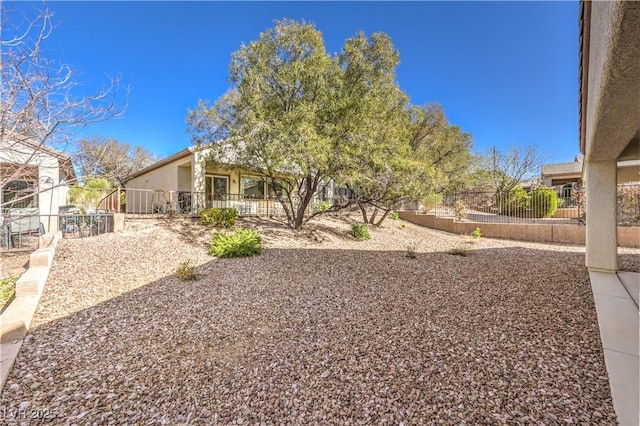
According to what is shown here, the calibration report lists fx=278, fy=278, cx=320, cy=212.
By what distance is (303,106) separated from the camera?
24.8ft

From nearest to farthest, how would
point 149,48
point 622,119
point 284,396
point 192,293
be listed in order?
point 284,396 → point 622,119 → point 192,293 → point 149,48

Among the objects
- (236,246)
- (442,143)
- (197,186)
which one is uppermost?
(442,143)

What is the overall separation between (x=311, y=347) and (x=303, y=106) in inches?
246

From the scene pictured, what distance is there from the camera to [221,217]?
390 inches

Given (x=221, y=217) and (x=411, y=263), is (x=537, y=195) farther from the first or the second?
(x=221, y=217)

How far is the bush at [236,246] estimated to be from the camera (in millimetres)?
7012

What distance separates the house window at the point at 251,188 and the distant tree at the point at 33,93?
482 inches

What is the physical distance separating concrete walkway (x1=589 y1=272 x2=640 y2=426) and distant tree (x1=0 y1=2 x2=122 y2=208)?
18.6 feet

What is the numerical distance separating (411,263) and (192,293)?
501 centimetres

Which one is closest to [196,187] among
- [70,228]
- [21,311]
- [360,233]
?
[70,228]

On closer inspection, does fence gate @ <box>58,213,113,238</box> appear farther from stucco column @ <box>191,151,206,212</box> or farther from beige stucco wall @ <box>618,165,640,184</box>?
beige stucco wall @ <box>618,165,640,184</box>

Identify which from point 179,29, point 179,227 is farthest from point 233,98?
point 179,227

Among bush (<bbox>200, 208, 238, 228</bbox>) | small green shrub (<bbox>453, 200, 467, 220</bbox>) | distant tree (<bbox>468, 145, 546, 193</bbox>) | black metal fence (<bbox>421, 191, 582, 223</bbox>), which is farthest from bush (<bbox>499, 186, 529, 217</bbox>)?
bush (<bbox>200, 208, 238, 228</bbox>)

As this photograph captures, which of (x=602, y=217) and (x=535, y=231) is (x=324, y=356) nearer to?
(x=602, y=217)
